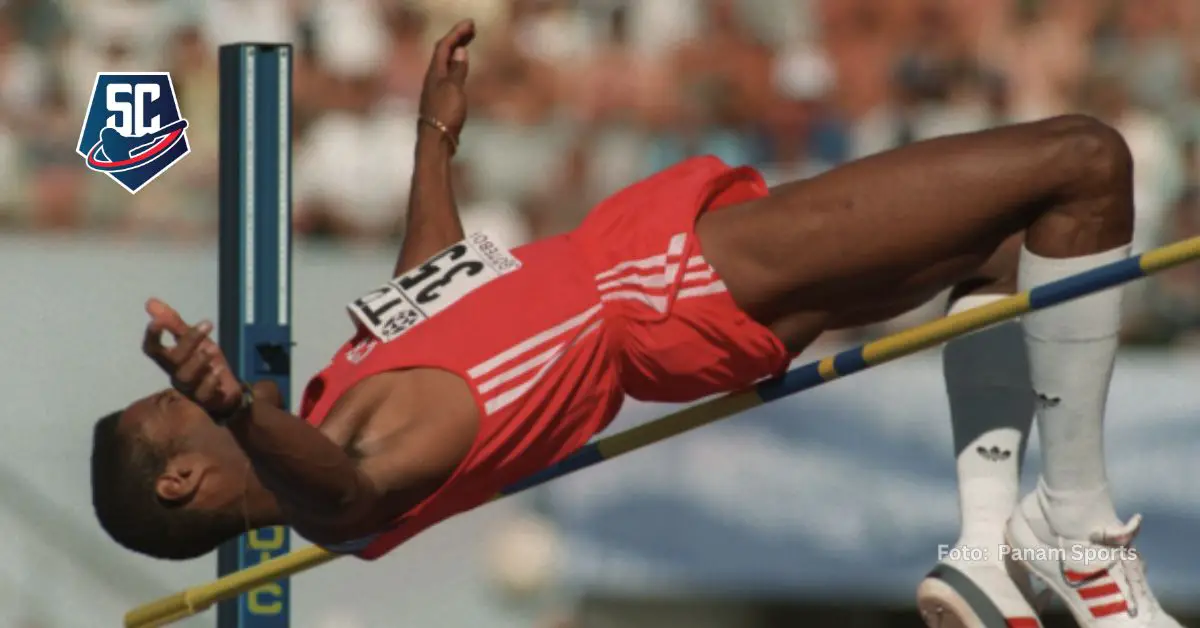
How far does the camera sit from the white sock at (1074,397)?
3.74 meters

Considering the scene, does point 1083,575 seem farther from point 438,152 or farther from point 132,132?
point 132,132

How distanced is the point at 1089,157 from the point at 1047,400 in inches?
18.3

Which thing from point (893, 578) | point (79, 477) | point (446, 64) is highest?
point (446, 64)

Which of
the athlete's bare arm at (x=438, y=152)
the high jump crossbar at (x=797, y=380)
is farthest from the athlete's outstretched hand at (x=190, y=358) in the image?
the athlete's bare arm at (x=438, y=152)

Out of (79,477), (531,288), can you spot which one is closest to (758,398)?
(531,288)

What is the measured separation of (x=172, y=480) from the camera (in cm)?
381

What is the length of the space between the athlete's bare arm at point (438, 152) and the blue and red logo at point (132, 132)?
147cm

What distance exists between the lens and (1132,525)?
3809 millimetres

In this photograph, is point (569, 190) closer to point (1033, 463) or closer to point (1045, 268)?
point (1033, 463)

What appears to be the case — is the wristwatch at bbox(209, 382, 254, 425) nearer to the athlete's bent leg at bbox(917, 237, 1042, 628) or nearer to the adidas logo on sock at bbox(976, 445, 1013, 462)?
the athlete's bent leg at bbox(917, 237, 1042, 628)

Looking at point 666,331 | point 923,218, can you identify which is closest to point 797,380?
point 666,331

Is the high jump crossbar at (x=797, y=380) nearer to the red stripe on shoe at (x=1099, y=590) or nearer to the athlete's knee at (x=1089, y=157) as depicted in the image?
the athlete's knee at (x=1089, y=157)

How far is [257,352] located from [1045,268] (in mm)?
1679

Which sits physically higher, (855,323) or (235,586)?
(855,323)
